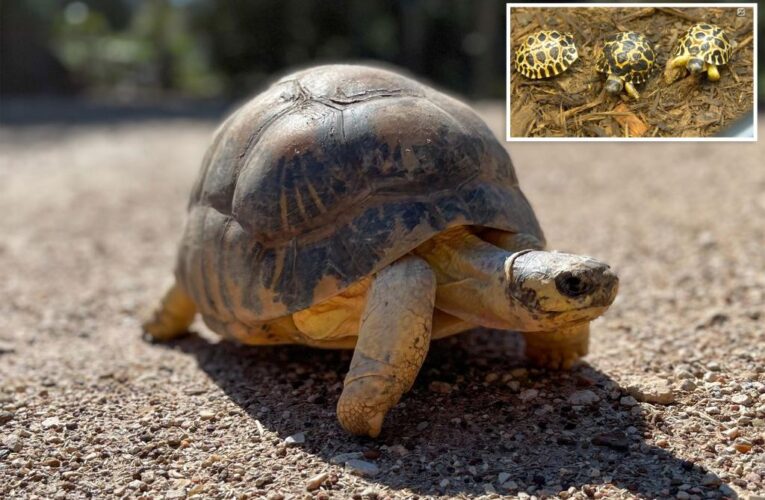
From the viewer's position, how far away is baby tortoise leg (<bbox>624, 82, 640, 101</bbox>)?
10.9ft

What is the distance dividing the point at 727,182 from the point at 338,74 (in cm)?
535

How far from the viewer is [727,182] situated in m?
7.94

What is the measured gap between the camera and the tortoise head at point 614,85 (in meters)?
3.32

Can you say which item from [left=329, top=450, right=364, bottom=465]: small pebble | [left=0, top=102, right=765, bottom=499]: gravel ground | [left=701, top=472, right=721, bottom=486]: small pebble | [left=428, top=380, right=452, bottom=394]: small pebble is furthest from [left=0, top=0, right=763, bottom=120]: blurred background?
[left=701, top=472, right=721, bottom=486]: small pebble

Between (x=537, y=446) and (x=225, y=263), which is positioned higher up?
(x=225, y=263)

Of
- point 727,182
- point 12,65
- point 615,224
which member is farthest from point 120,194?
point 12,65

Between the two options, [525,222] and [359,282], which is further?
[525,222]

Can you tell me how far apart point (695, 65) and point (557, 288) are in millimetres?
1089

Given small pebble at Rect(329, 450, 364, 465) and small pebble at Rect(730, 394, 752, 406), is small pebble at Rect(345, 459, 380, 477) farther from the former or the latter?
small pebble at Rect(730, 394, 752, 406)

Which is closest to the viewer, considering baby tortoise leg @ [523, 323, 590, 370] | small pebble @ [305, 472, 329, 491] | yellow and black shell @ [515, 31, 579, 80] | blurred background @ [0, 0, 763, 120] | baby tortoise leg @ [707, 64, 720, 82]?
small pebble @ [305, 472, 329, 491]

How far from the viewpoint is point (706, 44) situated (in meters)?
3.27

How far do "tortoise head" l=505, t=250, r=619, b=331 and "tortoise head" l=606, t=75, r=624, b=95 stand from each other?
745mm

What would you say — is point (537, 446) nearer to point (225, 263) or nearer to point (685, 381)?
point (685, 381)

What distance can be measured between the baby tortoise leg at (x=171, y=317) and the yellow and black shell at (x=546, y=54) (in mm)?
2500
